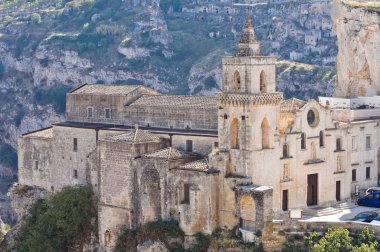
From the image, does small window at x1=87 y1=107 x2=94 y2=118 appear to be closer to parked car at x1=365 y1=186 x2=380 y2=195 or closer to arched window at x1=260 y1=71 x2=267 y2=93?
arched window at x1=260 y1=71 x2=267 y2=93

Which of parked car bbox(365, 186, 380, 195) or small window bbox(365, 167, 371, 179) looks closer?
parked car bbox(365, 186, 380, 195)

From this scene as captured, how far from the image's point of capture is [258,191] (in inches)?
2126

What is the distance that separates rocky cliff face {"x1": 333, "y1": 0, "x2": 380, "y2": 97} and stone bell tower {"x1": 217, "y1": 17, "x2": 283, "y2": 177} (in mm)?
16218

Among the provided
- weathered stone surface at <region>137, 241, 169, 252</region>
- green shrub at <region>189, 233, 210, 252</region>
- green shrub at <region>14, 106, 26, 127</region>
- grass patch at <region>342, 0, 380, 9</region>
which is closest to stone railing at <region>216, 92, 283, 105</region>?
green shrub at <region>189, 233, 210, 252</region>

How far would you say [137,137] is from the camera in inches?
2387

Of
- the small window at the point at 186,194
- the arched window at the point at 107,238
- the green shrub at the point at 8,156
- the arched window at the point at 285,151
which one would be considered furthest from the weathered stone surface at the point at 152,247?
the green shrub at the point at 8,156

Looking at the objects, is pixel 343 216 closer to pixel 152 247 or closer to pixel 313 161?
pixel 313 161

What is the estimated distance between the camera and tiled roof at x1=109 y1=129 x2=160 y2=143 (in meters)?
60.5

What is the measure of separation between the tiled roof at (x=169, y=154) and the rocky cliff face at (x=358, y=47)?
62.5 feet

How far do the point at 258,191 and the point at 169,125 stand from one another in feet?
42.2

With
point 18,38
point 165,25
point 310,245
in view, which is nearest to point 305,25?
point 165,25

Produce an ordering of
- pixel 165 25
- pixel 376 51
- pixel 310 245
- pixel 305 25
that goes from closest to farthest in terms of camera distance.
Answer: pixel 310 245, pixel 376 51, pixel 305 25, pixel 165 25

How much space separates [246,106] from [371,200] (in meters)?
11.5

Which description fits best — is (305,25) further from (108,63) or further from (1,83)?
(1,83)
